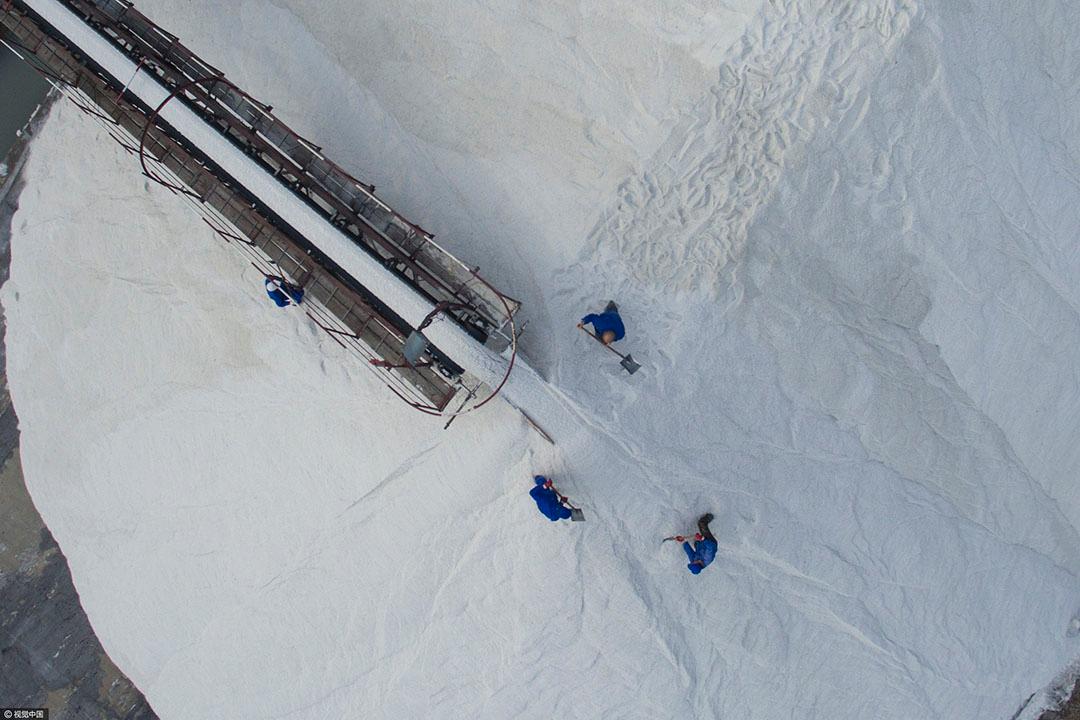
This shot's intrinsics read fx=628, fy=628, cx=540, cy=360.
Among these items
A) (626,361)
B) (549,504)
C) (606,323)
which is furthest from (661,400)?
(549,504)

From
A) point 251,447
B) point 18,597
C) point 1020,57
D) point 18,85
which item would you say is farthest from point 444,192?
point 18,597

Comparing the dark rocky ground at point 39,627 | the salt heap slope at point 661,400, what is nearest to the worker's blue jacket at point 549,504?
the salt heap slope at point 661,400

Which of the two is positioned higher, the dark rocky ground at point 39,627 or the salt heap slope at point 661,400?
the salt heap slope at point 661,400

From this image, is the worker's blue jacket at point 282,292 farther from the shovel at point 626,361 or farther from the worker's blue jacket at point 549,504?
the worker's blue jacket at point 549,504

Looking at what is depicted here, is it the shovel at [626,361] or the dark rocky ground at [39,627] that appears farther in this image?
the dark rocky ground at [39,627]

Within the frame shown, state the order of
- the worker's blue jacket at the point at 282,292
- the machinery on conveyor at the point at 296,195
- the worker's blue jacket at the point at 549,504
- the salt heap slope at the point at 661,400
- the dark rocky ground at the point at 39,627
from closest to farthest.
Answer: the worker's blue jacket at the point at 549,504, the machinery on conveyor at the point at 296,195, the salt heap slope at the point at 661,400, the worker's blue jacket at the point at 282,292, the dark rocky ground at the point at 39,627

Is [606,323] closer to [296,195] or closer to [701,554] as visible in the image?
[701,554]

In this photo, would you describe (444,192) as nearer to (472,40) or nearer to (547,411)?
(472,40)

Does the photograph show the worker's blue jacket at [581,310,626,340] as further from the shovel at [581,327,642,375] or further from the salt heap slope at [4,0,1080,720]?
the salt heap slope at [4,0,1080,720]
